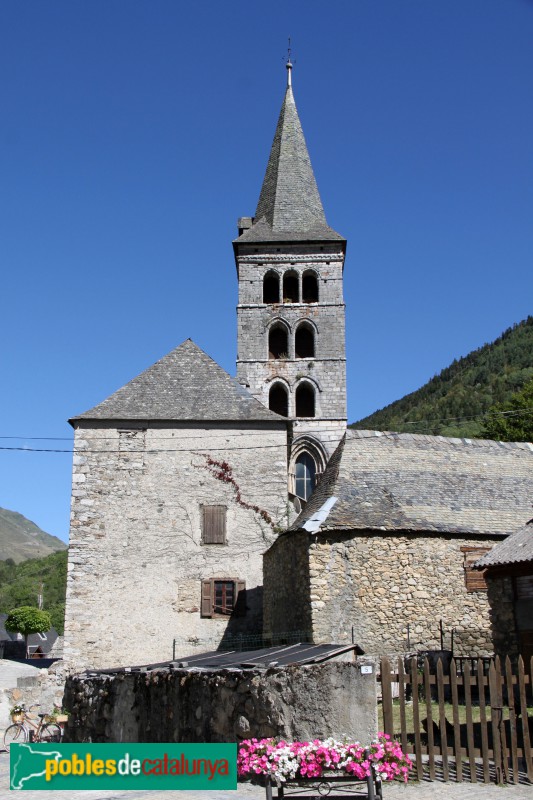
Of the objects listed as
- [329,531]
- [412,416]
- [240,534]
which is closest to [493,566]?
[329,531]

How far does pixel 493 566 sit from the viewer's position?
15406 mm

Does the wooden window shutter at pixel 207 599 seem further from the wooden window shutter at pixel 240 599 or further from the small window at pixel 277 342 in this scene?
the small window at pixel 277 342

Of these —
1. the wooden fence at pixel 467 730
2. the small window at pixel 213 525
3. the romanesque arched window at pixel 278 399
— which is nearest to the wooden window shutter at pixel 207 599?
the small window at pixel 213 525

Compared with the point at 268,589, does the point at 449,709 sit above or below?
below

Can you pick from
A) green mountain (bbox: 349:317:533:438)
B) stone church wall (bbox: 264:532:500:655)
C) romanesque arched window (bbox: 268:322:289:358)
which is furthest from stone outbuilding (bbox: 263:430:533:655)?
green mountain (bbox: 349:317:533:438)

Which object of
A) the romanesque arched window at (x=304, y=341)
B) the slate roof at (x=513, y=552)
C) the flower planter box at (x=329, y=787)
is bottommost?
the flower planter box at (x=329, y=787)

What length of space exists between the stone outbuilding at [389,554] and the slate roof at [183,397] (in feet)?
13.7

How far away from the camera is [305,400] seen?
38125mm

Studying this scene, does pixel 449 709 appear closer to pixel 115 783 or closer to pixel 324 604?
pixel 324 604

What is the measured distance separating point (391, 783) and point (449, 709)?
5.68 meters

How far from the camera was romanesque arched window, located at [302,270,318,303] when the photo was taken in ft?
130

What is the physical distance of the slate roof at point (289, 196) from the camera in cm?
4025

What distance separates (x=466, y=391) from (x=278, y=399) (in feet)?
184

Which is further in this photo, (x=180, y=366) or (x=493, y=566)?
(x=180, y=366)
